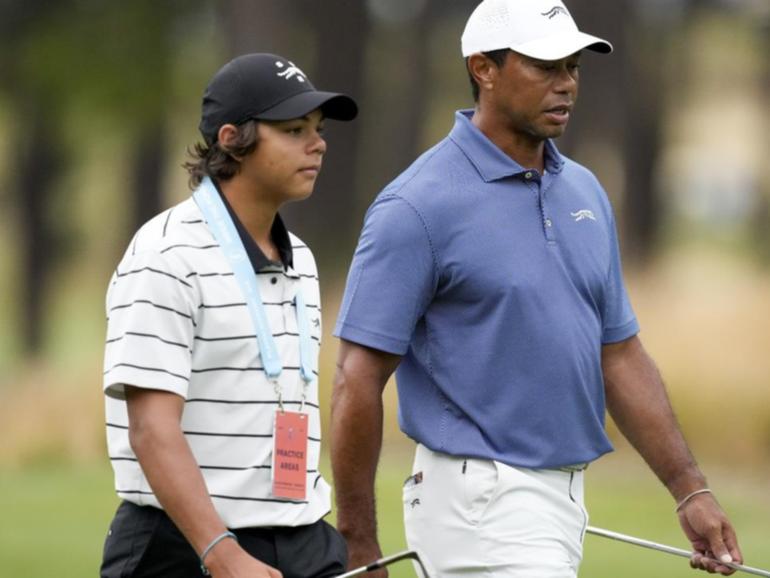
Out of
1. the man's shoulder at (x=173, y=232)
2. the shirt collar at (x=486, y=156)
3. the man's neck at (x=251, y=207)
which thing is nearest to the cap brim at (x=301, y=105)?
the man's neck at (x=251, y=207)

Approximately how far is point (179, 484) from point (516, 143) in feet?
5.73

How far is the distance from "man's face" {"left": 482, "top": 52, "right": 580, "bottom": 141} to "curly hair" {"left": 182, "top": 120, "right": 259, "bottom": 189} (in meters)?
1.01

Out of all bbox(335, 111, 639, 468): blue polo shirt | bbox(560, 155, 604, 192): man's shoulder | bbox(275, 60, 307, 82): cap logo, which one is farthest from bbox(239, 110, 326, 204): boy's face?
bbox(560, 155, 604, 192): man's shoulder

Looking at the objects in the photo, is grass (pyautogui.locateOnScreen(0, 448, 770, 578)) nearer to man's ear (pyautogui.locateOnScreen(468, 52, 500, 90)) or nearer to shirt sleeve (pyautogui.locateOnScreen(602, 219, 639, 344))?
shirt sleeve (pyautogui.locateOnScreen(602, 219, 639, 344))

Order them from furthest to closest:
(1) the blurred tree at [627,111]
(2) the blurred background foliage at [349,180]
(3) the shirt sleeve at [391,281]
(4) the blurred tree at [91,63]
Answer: (4) the blurred tree at [91,63]
(1) the blurred tree at [627,111]
(2) the blurred background foliage at [349,180]
(3) the shirt sleeve at [391,281]

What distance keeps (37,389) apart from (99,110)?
1087 centimetres

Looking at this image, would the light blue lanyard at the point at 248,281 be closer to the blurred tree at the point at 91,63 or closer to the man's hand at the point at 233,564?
the man's hand at the point at 233,564

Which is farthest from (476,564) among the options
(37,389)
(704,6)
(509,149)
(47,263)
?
(704,6)

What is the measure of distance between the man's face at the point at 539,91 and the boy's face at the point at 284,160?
895mm

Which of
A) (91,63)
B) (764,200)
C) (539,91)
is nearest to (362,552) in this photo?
(539,91)

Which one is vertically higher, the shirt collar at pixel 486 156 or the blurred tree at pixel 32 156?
the shirt collar at pixel 486 156

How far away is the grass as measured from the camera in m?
12.8

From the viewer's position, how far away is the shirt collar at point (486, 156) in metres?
6.25

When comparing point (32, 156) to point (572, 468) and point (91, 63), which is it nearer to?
point (91, 63)
